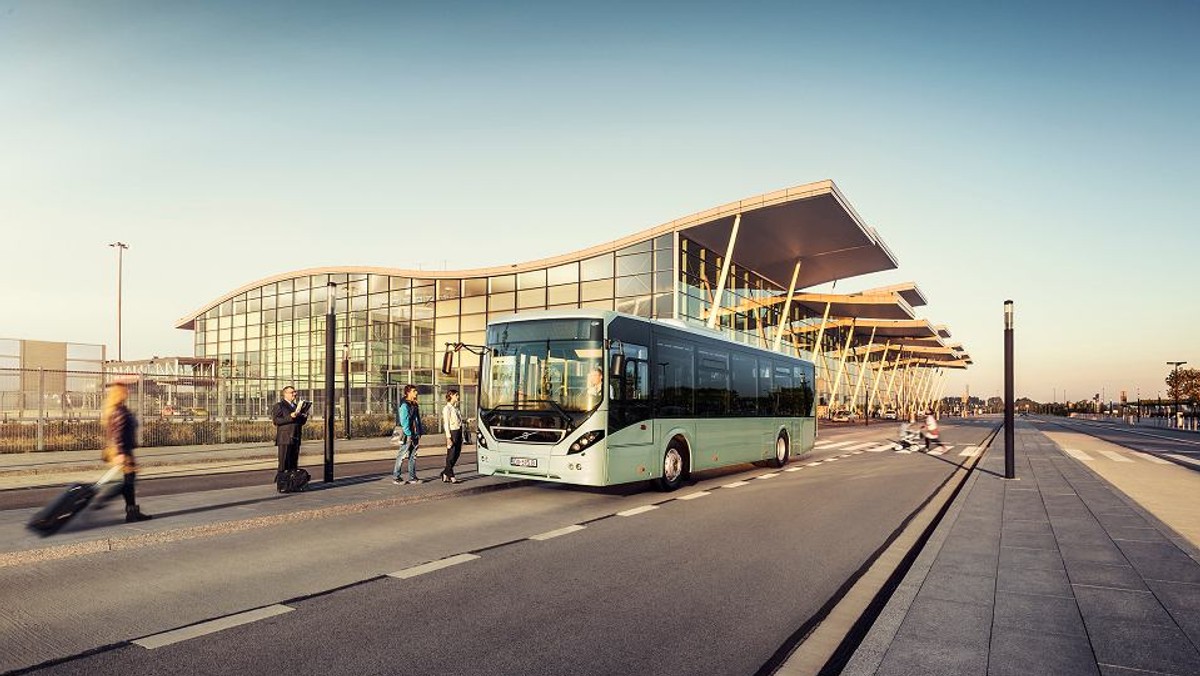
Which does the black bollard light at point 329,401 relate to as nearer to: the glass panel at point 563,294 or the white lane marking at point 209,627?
the white lane marking at point 209,627

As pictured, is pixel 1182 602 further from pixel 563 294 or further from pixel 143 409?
pixel 563 294

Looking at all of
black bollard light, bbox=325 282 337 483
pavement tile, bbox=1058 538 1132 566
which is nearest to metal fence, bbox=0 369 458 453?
black bollard light, bbox=325 282 337 483

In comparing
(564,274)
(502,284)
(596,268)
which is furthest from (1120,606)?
(502,284)

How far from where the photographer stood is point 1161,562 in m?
6.76

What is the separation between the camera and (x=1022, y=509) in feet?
33.4

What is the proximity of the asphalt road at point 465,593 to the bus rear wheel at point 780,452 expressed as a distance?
6817 millimetres

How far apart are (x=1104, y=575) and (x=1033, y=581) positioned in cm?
75

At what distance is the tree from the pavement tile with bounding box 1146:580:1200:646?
97.6 m

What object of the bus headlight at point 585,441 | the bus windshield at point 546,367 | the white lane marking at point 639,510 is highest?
the bus windshield at point 546,367

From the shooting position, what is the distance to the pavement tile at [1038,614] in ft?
15.9

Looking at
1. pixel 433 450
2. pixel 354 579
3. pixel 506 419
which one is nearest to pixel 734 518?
pixel 506 419

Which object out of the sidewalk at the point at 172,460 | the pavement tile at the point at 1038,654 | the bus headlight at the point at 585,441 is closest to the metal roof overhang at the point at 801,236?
the sidewalk at the point at 172,460

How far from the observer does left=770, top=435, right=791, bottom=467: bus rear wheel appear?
56.8ft

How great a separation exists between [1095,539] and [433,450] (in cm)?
1977
